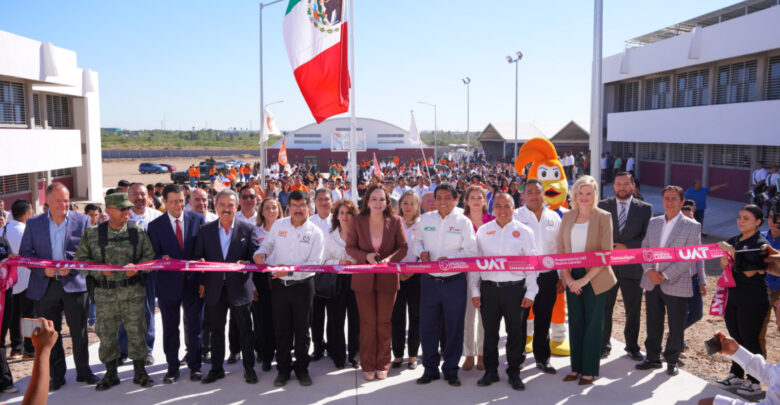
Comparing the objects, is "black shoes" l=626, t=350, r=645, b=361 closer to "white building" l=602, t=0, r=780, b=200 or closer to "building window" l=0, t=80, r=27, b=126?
"white building" l=602, t=0, r=780, b=200

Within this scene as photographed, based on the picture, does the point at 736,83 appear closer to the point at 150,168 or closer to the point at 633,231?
the point at 633,231

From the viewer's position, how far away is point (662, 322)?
5461 mm

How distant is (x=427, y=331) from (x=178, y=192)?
2.91 metres

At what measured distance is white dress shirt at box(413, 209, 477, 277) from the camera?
5145mm

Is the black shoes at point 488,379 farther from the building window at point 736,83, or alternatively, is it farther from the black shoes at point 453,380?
the building window at point 736,83

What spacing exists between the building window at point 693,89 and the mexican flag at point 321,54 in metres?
20.3

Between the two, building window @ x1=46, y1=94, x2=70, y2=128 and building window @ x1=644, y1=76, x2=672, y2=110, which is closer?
building window @ x1=46, y1=94, x2=70, y2=128

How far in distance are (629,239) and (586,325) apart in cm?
124

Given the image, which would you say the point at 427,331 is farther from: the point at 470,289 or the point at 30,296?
the point at 30,296

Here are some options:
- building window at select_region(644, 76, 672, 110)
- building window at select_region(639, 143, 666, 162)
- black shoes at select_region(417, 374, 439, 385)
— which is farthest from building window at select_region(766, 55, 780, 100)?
black shoes at select_region(417, 374, 439, 385)

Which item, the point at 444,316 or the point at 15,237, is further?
the point at 15,237

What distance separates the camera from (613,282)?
4.96 metres

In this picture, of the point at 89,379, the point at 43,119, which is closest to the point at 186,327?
the point at 89,379

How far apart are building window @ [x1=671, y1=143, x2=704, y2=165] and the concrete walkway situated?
2128 cm
